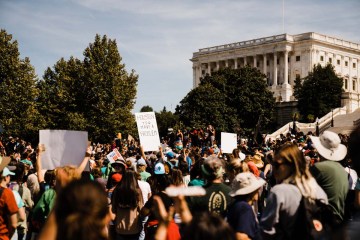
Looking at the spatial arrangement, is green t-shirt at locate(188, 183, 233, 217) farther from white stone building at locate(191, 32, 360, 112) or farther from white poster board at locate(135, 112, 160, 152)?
white stone building at locate(191, 32, 360, 112)

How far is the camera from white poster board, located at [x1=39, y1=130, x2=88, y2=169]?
825 centimetres

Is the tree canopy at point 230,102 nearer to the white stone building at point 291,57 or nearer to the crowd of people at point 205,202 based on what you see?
the white stone building at point 291,57

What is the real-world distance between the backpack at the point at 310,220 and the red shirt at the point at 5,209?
2758mm

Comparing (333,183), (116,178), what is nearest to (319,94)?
(116,178)

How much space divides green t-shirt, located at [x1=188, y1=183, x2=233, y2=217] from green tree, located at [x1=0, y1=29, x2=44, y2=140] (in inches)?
1575

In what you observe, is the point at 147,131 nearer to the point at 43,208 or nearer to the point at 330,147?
the point at 43,208

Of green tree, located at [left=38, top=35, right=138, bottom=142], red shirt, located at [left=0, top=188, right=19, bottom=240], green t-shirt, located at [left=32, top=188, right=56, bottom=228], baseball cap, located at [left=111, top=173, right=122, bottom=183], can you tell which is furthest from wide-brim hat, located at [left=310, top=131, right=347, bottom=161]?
green tree, located at [left=38, top=35, right=138, bottom=142]

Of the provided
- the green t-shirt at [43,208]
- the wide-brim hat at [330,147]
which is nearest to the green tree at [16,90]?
the green t-shirt at [43,208]

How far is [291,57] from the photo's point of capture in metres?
110

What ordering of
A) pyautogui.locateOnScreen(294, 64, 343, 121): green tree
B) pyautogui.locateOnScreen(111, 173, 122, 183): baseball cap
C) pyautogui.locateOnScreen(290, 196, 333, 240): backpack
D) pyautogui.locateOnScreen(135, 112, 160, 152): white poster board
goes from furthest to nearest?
1. pyautogui.locateOnScreen(294, 64, 343, 121): green tree
2. pyautogui.locateOnScreen(135, 112, 160, 152): white poster board
3. pyautogui.locateOnScreen(111, 173, 122, 183): baseball cap
4. pyautogui.locateOnScreen(290, 196, 333, 240): backpack

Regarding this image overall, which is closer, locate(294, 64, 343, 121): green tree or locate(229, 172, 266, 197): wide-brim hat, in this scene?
locate(229, 172, 266, 197): wide-brim hat

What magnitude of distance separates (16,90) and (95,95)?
32.2 feet

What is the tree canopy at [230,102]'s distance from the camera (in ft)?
217

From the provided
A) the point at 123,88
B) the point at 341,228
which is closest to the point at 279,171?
the point at 341,228
